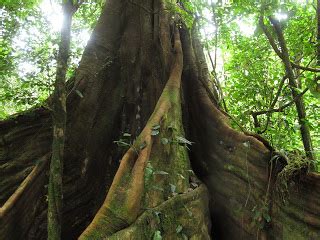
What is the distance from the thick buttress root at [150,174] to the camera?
295 centimetres

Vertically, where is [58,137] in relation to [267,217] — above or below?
above

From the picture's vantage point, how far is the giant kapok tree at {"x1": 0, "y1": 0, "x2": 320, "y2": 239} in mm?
3176

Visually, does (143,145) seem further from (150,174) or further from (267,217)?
(267,217)

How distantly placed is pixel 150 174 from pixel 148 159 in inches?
16.8

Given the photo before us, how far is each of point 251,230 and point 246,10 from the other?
9.60ft

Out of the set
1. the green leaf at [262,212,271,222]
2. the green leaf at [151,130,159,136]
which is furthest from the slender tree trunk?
the green leaf at [262,212,271,222]

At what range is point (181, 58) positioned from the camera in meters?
5.11

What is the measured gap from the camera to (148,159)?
3529 millimetres

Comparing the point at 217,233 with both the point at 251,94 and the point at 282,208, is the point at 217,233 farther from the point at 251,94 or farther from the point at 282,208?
the point at 251,94

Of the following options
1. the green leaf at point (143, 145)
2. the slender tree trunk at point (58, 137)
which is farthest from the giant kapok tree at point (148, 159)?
the slender tree trunk at point (58, 137)

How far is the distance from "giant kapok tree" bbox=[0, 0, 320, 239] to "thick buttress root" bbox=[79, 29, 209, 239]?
0.01 metres

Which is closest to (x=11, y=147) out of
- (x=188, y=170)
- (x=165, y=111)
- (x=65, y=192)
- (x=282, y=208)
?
(x=65, y=192)

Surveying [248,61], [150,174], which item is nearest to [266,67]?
[248,61]

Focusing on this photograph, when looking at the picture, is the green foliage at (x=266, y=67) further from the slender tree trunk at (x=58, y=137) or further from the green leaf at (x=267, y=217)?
the slender tree trunk at (x=58, y=137)
